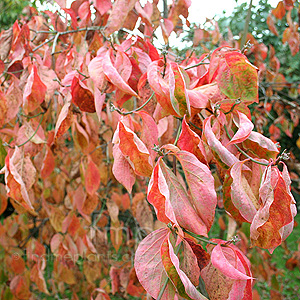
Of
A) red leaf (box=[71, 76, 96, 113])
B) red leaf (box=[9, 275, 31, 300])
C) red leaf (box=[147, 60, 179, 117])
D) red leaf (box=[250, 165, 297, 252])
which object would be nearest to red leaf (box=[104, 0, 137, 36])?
red leaf (box=[71, 76, 96, 113])

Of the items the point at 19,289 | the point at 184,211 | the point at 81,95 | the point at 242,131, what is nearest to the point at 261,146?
the point at 242,131

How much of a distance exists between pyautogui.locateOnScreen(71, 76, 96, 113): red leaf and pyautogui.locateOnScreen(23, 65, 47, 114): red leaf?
0.32 ft

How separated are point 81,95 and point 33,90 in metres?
0.12

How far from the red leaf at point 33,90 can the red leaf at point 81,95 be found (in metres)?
0.10

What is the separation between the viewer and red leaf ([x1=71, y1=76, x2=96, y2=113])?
66 cm

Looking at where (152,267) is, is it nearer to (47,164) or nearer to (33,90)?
(33,90)

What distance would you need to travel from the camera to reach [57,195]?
1688 mm

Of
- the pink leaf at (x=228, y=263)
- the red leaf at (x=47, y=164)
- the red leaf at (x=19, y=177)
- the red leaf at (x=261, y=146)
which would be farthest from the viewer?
the red leaf at (x=47, y=164)

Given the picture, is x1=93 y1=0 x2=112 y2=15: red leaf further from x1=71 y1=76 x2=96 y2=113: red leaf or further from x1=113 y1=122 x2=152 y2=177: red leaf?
A: x1=113 y1=122 x2=152 y2=177: red leaf

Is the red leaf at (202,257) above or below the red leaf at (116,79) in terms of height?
below

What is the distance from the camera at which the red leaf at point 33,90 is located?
69cm

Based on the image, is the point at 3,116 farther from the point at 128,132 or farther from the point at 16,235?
the point at 16,235

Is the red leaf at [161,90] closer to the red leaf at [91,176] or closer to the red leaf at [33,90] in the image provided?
the red leaf at [33,90]

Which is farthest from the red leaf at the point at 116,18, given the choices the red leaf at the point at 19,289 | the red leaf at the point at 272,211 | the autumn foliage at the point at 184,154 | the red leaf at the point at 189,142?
the red leaf at the point at 19,289
